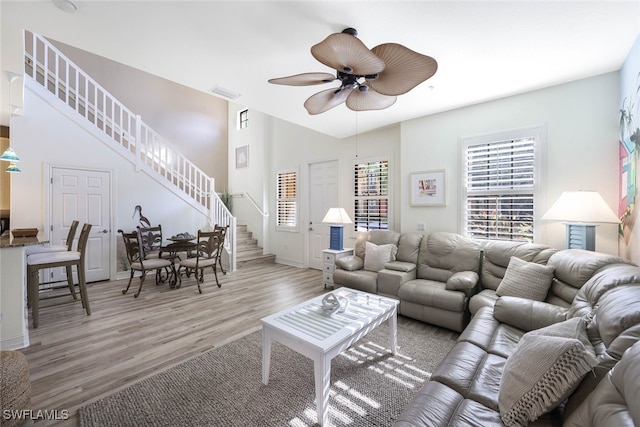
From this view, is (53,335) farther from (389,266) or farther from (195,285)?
(389,266)

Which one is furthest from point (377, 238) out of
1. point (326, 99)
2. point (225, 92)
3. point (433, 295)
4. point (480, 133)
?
point (225, 92)

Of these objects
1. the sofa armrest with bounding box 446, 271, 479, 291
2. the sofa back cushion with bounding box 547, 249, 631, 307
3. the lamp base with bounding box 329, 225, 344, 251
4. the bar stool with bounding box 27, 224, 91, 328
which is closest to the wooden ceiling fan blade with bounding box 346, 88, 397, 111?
the sofa armrest with bounding box 446, 271, 479, 291

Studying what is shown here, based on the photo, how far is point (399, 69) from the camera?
179 cm

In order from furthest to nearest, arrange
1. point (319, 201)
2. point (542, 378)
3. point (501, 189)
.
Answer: point (319, 201), point (501, 189), point (542, 378)

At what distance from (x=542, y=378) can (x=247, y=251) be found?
231 inches

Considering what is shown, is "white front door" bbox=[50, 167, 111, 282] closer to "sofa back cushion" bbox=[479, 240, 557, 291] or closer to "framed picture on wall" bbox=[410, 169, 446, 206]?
"framed picture on wall" bbox=[410, 169, 446, 206]

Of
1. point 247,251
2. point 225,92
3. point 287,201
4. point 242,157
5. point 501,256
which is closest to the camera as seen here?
point 501,256

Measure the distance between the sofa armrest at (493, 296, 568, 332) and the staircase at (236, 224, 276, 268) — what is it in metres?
4.91

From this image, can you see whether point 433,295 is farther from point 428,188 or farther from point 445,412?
point 445,412

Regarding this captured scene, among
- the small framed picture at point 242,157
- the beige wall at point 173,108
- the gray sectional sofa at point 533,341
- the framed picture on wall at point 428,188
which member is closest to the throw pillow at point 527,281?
the gray sectional sofa at point 533,341

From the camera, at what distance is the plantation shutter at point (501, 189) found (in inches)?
123

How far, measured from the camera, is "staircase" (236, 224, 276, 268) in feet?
19.5

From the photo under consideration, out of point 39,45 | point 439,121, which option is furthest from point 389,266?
point 39,45

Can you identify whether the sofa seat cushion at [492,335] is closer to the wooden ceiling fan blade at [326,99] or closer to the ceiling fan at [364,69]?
the ceiling fan at [364,69]
